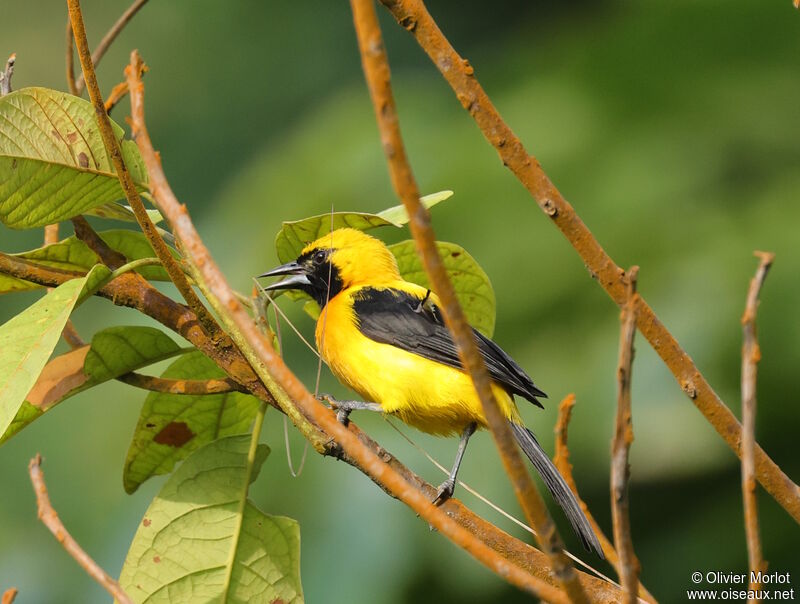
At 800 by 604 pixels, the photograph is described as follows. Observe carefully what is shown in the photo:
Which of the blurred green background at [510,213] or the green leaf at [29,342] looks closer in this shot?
the green leaf at [29,342]

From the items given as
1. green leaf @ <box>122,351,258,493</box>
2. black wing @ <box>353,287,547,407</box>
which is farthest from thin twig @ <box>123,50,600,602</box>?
black wing @ <box>353,287,547,407</box>

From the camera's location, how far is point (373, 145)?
4.28 meters

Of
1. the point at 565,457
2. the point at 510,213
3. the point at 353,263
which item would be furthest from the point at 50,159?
the point at 510,213

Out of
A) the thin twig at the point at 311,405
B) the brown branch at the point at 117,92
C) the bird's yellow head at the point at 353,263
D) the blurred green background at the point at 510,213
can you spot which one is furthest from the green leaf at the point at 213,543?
the blurred green background at the point at 510,213

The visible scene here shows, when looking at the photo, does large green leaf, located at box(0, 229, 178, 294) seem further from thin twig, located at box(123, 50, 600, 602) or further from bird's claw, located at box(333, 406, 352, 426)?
thin twig, located at box(123, 50, 600, 602)

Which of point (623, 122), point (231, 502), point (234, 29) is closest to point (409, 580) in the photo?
point (231, 502)

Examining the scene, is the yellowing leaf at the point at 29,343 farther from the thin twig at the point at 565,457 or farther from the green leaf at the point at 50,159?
the thin twig at the point at 565,457

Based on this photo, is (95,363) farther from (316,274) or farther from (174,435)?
(316,274)

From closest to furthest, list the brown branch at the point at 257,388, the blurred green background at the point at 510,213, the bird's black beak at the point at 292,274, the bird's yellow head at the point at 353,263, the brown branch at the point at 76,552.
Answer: the brown branch at the point at 76,552 < the brown branch at the point at 257,388 < the bird's black beak at the point at 292,274 < the bird's yellow head at the point at 353,263 < the blurred green background at the point at 510,213

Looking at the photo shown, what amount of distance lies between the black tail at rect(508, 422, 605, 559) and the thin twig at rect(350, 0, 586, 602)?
800mm

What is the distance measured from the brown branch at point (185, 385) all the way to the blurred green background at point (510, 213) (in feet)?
5.45

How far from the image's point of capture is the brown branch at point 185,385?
1483mm

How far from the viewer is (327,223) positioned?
176 cm

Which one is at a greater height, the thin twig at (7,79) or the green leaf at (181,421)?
the thin twig at (7,79)
